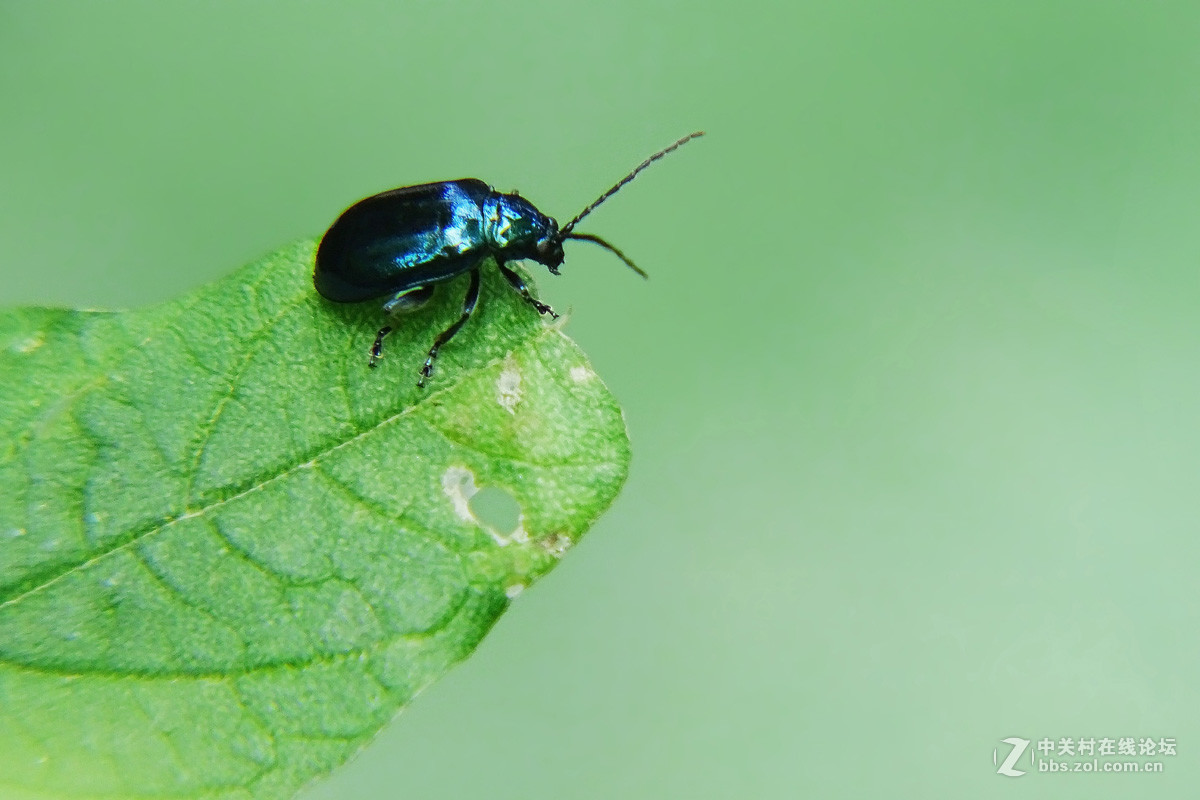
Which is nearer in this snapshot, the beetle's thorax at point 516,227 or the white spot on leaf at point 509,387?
the white spot on leaf at point 509,387

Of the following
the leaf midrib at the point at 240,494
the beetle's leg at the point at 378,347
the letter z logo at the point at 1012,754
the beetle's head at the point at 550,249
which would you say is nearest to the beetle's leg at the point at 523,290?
the leaf midrib at the point at 240,494

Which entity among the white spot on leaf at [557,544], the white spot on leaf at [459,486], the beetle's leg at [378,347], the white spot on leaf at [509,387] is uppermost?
the white spot on leaf at [509,387]

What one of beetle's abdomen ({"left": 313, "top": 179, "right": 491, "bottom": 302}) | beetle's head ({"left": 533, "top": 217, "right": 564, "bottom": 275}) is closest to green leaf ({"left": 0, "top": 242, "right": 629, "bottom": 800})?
beetle's abdomen ({"left": 313, "top": 179, "right": 491, "bottom": 302})

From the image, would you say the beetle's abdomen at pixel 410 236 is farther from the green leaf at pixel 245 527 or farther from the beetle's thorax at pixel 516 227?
the green leaf at pixel 245 527


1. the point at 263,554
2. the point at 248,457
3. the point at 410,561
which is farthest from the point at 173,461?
the point at 410,561

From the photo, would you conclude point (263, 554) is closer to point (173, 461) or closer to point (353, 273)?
point (173, 461)

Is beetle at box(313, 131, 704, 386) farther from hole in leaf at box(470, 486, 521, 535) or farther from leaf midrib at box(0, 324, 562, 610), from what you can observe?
hole in leaf at box(470, 486, 521, 535)
